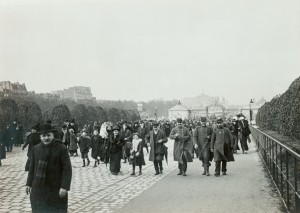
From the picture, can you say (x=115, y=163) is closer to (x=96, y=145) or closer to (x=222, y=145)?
(x=96, y=145)

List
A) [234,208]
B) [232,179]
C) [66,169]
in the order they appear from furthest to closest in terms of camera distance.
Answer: [232,179], [234,208], [66,169]

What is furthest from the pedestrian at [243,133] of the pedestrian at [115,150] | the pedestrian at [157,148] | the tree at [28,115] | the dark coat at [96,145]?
the tree at [28,115]

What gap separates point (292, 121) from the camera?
41.8ft

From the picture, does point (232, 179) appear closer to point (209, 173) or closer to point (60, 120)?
point (209, 173)

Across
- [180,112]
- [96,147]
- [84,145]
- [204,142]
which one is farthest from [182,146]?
[180,112]

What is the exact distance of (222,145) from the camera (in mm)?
13422

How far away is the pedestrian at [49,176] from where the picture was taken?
591 cm

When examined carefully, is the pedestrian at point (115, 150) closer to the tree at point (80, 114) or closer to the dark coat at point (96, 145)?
the dark coat at point (96, 145)

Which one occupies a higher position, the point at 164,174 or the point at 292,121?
the point at 292,121

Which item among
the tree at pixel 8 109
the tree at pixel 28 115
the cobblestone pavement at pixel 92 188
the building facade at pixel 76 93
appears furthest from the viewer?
the building facade at pixel 76 93

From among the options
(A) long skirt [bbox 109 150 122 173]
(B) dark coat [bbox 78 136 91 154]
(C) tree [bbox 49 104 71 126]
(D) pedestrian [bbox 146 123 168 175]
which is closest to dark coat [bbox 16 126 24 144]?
(C) tree [bbox 49 104 71 126]

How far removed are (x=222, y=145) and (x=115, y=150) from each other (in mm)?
3281

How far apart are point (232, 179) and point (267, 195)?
268cm

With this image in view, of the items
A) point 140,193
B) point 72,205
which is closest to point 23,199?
point 72,205
